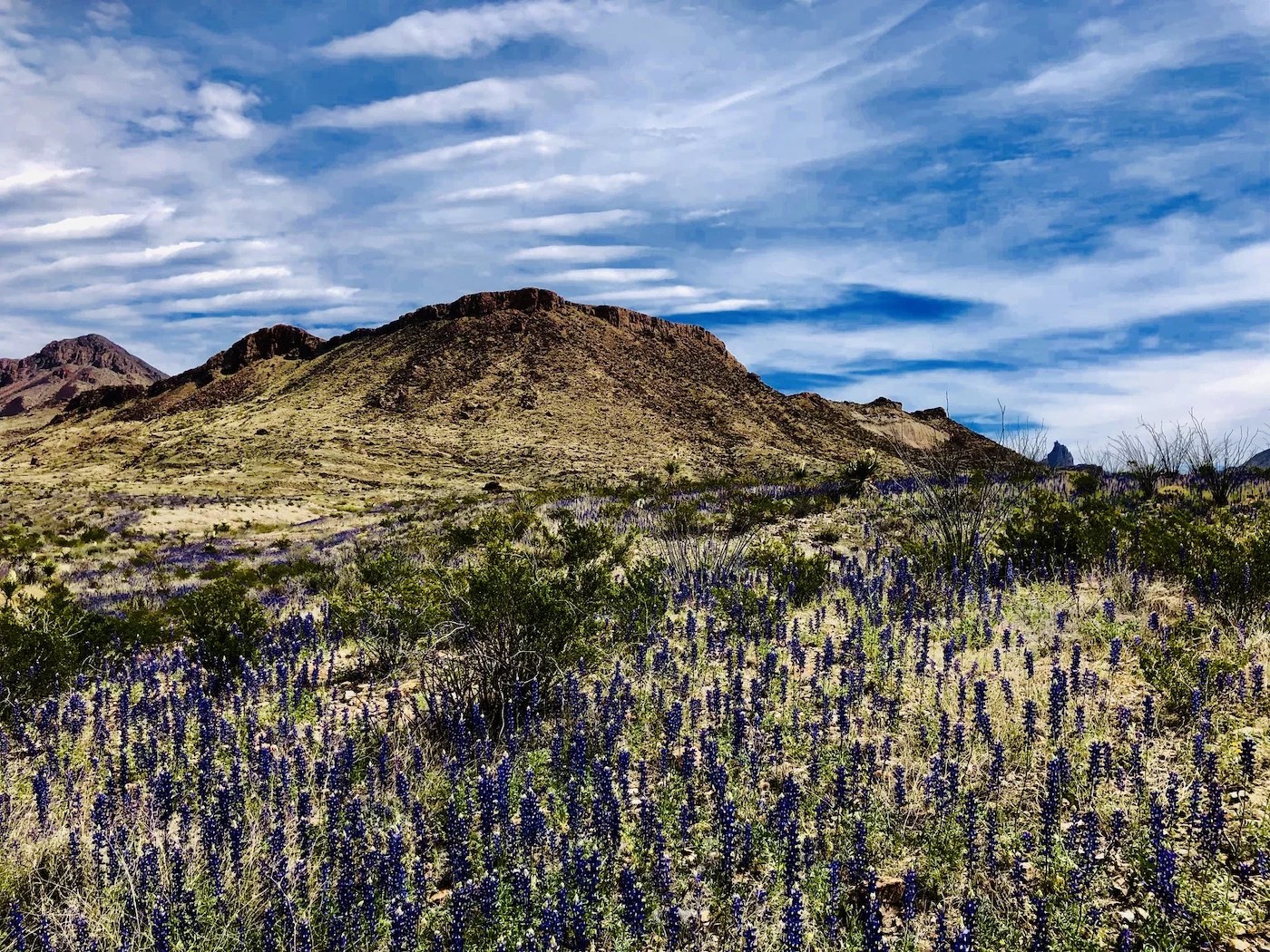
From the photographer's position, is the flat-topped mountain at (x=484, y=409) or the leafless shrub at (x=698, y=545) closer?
the leafless shrub at (x=698, y=545)

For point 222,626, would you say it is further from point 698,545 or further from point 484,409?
point 484,409

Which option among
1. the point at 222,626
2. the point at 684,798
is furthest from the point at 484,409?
the point at 684,798

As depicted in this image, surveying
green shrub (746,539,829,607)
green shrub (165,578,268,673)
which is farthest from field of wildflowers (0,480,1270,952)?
green shrub (746,539,829,607)

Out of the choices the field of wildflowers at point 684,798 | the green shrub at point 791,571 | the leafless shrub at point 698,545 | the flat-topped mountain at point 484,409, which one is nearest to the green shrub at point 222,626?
the field of wildflowers at point 684,798

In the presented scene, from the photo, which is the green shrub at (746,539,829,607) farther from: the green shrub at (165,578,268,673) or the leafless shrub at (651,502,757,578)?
the green shrub at (165,578,268,673)

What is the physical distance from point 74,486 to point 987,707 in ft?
182

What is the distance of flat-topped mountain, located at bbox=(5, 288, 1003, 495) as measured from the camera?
216ft

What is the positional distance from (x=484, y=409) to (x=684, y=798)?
79.9 m

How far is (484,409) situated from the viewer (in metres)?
81.3

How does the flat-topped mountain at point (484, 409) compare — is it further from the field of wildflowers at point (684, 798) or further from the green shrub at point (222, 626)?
the field of wildflowers at point (684, 798)

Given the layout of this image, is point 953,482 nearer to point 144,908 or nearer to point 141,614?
point 144,908

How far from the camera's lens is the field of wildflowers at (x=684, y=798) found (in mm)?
3061

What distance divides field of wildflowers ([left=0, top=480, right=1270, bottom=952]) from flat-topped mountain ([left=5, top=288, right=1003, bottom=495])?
47.9m

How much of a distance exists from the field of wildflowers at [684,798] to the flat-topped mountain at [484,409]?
4787 cm
